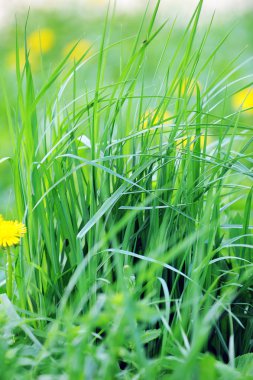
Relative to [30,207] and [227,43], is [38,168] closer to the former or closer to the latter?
[30,207]

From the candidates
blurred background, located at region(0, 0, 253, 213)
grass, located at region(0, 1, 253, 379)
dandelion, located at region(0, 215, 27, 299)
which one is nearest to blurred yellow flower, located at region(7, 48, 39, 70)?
blurred background, located at region(0, 0, 253, 213)

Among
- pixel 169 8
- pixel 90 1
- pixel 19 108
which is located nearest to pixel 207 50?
pixel 169 8

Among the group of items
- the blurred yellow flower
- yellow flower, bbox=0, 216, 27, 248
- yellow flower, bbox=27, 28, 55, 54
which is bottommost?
yellow flower, bbox=0, 216, 27, 248

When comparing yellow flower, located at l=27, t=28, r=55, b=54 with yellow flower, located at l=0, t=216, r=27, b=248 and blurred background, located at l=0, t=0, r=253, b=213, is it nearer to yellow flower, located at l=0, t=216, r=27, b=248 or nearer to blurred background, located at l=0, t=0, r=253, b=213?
blurred background, located at l=0, t=0, r=253, b=213

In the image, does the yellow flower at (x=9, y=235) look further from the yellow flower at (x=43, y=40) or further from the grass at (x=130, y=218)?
the yellow flower at (x=43, y=40)

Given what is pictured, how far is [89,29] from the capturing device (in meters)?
4.12

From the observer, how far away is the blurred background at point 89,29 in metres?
3.65

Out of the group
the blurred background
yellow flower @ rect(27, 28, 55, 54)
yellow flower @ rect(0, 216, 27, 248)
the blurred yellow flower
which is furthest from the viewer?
yellow flower @ rect(27, 28, 55, 54)

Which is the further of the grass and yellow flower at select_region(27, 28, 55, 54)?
yellow flower at select_region(27, 28, 55, 54)

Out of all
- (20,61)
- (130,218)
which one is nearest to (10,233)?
(130,218)

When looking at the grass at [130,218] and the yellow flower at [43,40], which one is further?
the yellow flower at [43,40]

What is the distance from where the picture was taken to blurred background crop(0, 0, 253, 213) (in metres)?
3.65

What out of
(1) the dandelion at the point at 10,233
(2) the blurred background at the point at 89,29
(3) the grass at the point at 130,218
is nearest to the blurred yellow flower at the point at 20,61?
(2) the blurred background at the point at 89,29

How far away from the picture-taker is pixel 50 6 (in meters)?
4.40
